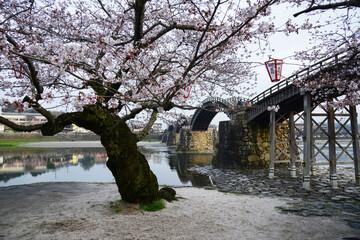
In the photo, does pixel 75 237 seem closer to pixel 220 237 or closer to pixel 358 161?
pixel 220 237

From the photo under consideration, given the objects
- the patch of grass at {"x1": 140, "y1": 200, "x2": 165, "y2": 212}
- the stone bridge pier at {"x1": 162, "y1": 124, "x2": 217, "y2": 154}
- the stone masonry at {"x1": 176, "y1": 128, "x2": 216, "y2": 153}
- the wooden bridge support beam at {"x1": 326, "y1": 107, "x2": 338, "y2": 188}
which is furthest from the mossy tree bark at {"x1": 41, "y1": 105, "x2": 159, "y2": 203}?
the stone masonry at {"x1": 176, "y1": 128, "x2": 216, "y2": 153}

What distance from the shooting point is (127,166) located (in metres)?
5.43

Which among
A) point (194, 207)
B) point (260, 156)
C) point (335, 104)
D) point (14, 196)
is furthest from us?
point (260, 156)

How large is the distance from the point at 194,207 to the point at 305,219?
2630mm

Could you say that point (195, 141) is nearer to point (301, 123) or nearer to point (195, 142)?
point (195, 142)

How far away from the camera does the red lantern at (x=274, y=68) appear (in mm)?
8131

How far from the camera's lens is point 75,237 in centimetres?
401

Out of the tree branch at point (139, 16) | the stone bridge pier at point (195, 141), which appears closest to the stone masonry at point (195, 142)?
the stone bridge pier at point (195, 141)

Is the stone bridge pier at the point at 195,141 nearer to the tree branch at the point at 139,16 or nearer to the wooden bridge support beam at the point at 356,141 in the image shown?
the wooden bridge support beam at the point at 356,141

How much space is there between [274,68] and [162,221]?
6610 millimetres

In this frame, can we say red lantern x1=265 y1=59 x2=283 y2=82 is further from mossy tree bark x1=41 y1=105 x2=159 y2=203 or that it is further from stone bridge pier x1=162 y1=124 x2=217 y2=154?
stone bridge pier x1=162 y1=124 x2=217 y2=154

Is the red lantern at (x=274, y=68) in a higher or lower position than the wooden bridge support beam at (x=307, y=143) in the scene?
higher

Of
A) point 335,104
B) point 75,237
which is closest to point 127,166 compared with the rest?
point 75,237

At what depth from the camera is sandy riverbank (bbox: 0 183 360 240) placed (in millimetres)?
4184
